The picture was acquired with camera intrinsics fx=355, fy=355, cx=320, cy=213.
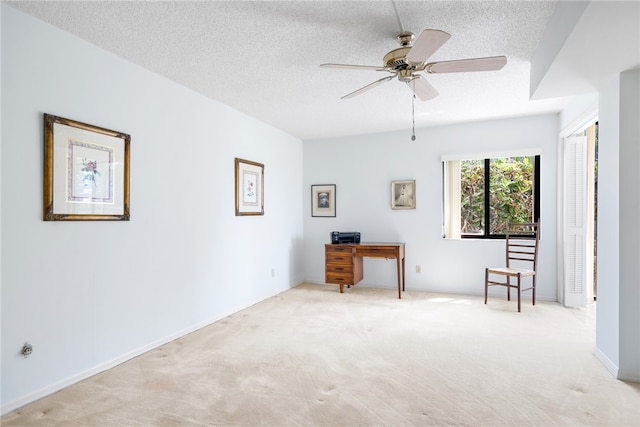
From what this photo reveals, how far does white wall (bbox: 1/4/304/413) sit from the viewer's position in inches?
86.2

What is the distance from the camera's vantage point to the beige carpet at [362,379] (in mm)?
2062

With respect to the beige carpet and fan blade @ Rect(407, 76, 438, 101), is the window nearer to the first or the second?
the beige carpet

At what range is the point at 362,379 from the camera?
8.21ft

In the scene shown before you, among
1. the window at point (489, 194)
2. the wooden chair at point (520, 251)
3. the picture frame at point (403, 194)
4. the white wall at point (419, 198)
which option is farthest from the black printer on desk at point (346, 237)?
the wooden chair at point (520, 251)

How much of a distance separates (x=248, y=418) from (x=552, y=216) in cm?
441

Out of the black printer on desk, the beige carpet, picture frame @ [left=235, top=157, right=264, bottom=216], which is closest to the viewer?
the beige carpet

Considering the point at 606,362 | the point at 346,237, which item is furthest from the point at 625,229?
the point at 346,237

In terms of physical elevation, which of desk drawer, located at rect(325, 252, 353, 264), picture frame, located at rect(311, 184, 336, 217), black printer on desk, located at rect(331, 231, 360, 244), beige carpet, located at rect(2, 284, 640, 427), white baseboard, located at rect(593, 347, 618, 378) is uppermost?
picture frame, located at rect(311, 184, 336, 217)

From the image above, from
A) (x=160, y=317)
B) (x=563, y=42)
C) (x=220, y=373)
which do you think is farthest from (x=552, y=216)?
(x=160, y=317)

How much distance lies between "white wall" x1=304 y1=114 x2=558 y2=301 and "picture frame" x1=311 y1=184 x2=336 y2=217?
0.08m

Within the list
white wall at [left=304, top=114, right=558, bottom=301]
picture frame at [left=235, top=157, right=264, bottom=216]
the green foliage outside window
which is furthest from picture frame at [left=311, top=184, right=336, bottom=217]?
the green foliage outside window

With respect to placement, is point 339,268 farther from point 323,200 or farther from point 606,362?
point 606,362

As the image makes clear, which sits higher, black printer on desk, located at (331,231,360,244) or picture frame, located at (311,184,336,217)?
picture frame, located at (311,184,336,217)

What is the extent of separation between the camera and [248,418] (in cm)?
205
